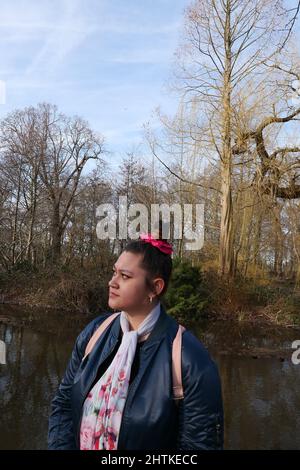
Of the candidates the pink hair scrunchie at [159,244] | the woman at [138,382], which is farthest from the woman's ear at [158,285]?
the pink hair scrunchie at [159,244]

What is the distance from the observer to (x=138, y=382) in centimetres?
172

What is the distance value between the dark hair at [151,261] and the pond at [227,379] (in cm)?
319

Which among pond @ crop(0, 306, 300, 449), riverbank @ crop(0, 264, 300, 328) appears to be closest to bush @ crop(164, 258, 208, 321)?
riverbank @ crop(0, 264, 300, 328)

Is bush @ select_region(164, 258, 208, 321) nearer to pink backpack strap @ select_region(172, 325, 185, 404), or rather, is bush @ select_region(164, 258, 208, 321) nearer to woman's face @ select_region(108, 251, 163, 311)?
woman's face @ select_region(108, 251, 163, 311)

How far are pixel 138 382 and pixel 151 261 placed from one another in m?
0.53

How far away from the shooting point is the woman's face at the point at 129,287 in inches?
75.8

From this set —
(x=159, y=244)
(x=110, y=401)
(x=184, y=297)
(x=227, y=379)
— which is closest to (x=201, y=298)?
(x=184, y=297)

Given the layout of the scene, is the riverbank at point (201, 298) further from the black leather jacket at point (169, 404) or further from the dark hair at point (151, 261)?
the black leather jacket at point (169, 404)

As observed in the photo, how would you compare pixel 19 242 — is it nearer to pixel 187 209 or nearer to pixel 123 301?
pixel 187 209

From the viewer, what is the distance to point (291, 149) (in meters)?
13.7

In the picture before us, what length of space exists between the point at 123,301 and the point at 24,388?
508 cm

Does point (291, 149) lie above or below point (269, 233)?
above
